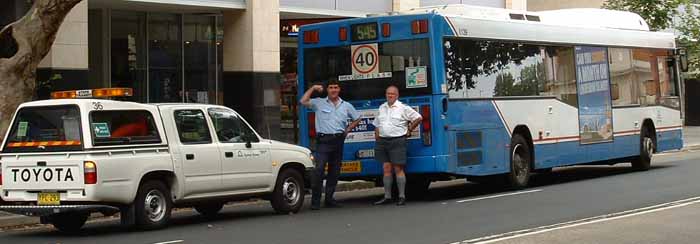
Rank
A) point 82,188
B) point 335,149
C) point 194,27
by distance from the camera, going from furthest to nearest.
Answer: point 194,27
point 335,149
point 82,188

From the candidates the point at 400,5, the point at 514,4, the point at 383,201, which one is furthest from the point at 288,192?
the point at 514,4

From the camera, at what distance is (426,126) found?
15.4m

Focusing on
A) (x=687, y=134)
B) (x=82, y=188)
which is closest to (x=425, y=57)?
(x=82, y=188)

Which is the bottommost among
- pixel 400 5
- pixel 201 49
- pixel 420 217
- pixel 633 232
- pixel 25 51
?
pixel 633 232

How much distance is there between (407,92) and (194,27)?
36.8ft

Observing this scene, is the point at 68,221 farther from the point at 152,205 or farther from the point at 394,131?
the point at 394,131

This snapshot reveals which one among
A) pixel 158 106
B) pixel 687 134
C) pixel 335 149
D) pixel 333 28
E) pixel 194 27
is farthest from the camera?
pixel 687 134

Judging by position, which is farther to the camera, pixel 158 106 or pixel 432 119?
pixel 432 119

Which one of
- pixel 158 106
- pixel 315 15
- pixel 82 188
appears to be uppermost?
pixel 315 15

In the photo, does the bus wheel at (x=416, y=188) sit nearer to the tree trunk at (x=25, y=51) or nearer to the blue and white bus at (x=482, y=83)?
the blue and white bus at (x=482, y=83)

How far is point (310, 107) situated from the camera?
15352 mm

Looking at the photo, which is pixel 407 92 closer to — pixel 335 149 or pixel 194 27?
pixel 335 149

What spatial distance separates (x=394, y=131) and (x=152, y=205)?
4.13 meters

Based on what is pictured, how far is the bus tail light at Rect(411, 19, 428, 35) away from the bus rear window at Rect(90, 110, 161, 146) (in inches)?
186
